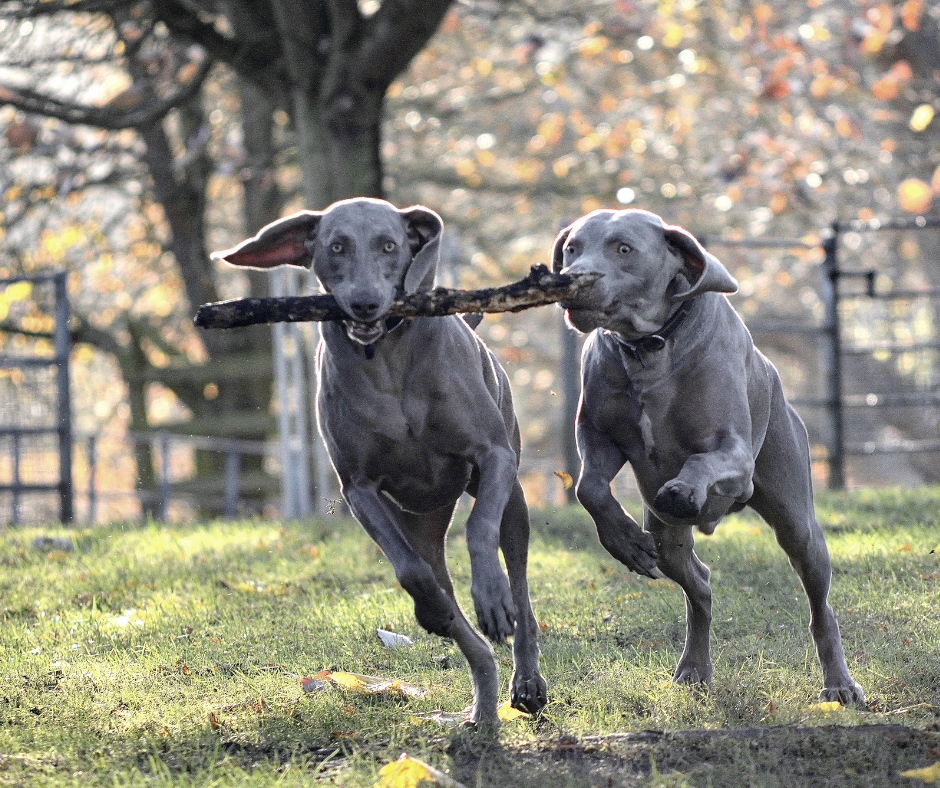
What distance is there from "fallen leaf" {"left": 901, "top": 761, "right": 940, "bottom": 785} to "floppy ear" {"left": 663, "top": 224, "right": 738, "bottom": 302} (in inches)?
61.0

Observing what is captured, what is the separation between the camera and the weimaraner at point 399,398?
13.5ft

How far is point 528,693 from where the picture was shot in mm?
4254

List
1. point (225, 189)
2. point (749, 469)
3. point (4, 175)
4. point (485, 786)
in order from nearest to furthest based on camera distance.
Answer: point (485, 786)
point (749, 469)
point (4, 175)
point (225, 189)

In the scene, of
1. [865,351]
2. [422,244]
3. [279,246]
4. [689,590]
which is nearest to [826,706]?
[689,590]

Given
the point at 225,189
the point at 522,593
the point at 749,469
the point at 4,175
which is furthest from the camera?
the point at 225,189

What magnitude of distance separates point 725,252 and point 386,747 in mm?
15034

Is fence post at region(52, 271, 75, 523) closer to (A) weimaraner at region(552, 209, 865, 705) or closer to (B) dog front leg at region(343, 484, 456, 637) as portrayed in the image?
(B) dog front leg at region(343, 484, 456, 637)

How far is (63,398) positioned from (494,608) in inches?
273

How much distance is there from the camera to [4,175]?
14.1 metres

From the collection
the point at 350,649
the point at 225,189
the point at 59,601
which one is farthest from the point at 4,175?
the point at 350,649

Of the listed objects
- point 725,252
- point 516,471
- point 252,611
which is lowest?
point 252,611

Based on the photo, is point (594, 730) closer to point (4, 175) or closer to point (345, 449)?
point (345, 449)

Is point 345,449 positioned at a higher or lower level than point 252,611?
higher

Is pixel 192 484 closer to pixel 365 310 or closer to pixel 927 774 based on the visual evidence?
pixel 365 310
